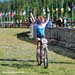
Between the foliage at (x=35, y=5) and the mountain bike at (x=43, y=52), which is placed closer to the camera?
the mountain bike at (x=43, y=52)

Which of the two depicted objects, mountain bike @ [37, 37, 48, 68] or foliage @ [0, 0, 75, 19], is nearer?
mountain bike @ [37, 37, 48, 68]

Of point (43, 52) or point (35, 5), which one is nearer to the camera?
point (43, 52)

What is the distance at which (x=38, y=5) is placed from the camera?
126500 millimetres

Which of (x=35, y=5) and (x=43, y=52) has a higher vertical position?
(x=43, y=52)

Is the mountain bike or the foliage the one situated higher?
the mountain bike

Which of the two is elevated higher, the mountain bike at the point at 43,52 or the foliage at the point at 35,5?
the mountain bike at the point at 43,52

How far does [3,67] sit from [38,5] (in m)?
111

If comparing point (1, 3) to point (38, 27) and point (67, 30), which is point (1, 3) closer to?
point (67, 30)

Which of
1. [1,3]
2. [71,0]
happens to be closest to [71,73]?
[71,0]

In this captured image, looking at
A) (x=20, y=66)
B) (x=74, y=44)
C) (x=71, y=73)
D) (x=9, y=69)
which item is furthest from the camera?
(x=74, y=44)

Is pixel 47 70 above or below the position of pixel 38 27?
below

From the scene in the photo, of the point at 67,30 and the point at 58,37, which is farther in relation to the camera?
the point at 58,37

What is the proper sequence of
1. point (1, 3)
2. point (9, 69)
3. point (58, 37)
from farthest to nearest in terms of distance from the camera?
point (1, 3) < point (58, 37) < point (9, 69)

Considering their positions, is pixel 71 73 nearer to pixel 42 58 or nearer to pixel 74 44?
pixel 42 58
